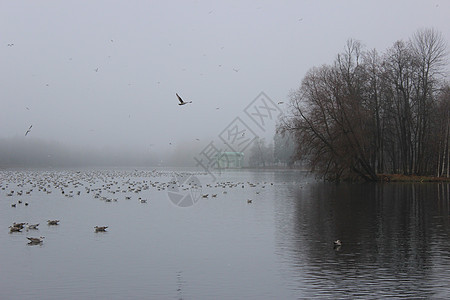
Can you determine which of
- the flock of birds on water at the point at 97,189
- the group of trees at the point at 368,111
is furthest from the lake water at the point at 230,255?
the group of trees at the point at 368,111

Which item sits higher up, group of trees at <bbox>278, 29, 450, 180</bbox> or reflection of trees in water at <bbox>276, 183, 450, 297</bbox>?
group of trees at <bbox>278, 29, 450, 180</bbox>

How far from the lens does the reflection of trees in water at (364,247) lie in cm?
1013

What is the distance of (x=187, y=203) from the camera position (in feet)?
95.3

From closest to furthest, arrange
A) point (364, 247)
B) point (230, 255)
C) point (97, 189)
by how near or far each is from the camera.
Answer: point (230, 255) < point (364, 247) < point (97, 189)

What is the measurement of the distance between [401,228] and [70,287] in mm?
12651

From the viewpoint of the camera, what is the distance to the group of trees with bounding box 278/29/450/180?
4881cm

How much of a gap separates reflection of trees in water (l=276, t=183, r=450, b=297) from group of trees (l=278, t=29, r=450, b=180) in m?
23.7

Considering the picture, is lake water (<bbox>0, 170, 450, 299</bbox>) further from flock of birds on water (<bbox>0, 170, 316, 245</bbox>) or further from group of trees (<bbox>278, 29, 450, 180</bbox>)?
group of trees (<bbox>278, 29, 450, 180</bbox>)

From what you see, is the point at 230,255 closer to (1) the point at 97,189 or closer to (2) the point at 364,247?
(2) the point at 364,247

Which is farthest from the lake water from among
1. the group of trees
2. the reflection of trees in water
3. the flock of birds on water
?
the group of trees

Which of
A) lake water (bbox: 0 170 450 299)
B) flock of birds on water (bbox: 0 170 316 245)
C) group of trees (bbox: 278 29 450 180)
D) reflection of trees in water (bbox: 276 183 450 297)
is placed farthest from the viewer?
group of trees (bbox: 278 29 450 180)

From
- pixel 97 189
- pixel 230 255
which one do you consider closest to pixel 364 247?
pixel 230 255

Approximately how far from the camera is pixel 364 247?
46.5ft

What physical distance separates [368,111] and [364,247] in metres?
39.9
